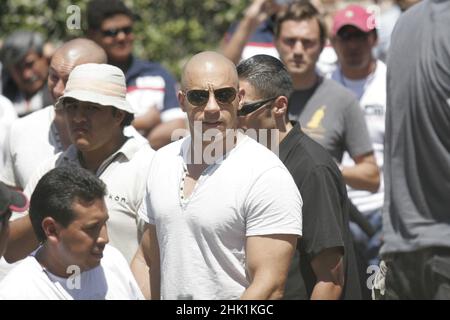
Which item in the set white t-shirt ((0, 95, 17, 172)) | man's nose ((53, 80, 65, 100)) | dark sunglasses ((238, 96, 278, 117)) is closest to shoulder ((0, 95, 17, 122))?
white t-shirt ((0, 95, 17, 172))

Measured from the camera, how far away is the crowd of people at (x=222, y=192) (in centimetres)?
Result: 475

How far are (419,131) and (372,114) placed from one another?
3.51m

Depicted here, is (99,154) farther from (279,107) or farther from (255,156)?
(255,156)

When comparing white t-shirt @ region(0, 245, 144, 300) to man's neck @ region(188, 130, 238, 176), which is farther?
man's neck @ region(188, 130, 238, 176)

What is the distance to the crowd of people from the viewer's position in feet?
15.6

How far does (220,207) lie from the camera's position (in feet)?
17.0

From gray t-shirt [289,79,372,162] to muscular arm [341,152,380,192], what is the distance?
0.06 meters

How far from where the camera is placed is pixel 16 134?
6.82m

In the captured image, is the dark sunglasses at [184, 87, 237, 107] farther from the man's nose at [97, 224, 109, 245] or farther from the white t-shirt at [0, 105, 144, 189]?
the white t-shirt at [0, 105, 144, 189]

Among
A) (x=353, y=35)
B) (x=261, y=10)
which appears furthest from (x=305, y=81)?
(x=261, y=10)

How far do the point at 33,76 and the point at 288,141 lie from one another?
355 centimetres

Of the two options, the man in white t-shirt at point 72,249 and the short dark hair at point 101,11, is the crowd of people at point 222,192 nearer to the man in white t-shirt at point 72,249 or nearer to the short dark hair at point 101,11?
the man in white t-shirt at point 72,249

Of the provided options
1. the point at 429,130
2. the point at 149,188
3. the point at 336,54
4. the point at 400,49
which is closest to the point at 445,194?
the point at 429,130

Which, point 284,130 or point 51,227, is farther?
point 284,130
